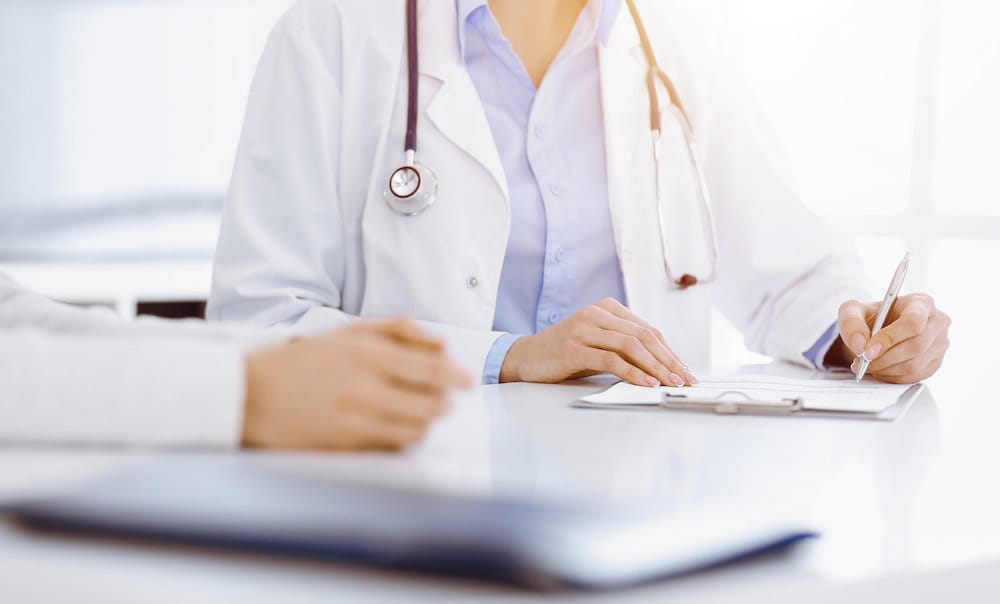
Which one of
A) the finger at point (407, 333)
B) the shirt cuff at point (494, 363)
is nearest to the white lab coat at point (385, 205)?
the shirt cuff at point (494, 363)

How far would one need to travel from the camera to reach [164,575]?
1.34 ft

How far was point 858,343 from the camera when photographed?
114cm

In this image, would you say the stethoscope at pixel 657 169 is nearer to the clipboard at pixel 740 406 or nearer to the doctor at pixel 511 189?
the doctor at pixel 511 189

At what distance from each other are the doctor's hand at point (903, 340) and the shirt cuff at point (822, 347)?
126mm

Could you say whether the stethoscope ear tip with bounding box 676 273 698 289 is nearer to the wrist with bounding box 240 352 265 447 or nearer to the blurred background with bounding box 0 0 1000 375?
the wrist with bounding box 240 352 265 447

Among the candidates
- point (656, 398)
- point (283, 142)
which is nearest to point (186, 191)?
point (283, 142)

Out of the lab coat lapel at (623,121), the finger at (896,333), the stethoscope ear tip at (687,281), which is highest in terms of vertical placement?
the lab coat lapel at (623,121)

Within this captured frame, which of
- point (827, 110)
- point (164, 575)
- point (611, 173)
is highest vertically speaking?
point (827, 110)

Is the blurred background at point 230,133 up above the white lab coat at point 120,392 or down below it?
above

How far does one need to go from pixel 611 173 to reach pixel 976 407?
612mm

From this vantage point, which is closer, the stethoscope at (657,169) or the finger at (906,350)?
the finger at (906,350)

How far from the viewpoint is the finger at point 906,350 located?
1135mm

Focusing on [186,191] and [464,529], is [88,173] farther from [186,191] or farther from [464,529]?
[464,529]

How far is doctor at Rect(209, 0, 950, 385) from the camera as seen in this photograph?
1.35 meters
